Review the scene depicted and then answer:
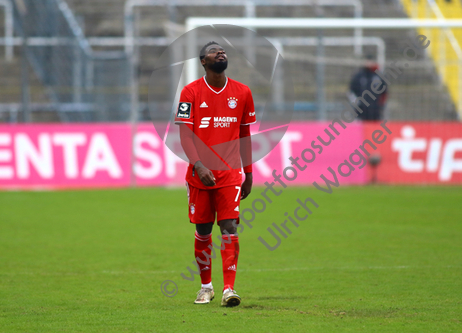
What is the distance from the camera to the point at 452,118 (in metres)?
16.7

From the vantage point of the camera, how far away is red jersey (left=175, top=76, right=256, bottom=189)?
5508 millimetres

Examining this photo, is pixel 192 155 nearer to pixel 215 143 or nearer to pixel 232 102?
pixel 215 143

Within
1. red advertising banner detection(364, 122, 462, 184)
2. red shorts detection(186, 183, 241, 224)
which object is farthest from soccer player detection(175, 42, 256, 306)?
red advertising banner detection(364, 122, 462, 184)

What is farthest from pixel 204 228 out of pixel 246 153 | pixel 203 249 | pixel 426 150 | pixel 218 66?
pixel 426 150

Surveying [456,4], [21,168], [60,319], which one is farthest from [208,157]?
[456,4]

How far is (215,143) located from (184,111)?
1.23 feet

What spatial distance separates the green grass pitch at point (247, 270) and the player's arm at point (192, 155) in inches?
40.5

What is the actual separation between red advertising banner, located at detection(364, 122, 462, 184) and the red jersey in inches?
422

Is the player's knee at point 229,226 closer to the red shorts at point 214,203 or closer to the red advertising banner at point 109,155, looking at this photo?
the red shorts at point 214,203

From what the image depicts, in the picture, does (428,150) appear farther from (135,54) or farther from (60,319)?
(60,319)

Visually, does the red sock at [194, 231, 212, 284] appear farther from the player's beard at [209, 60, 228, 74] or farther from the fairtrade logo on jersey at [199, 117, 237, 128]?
the player's beard at [209, 60, 228, 74]

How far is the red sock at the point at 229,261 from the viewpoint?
215 inches

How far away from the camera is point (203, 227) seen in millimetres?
5719

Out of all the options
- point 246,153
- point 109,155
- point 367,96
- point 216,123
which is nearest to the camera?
point 216,123
